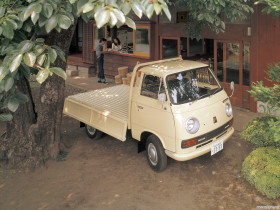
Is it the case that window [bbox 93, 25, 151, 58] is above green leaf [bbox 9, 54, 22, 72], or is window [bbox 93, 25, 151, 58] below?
above

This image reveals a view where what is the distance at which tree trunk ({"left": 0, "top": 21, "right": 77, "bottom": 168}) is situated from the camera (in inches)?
277

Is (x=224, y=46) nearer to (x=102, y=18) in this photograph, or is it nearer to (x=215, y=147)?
(x=215, y=147)

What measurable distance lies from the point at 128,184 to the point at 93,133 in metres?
2.47

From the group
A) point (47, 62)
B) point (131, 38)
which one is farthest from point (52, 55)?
point (131, 38)

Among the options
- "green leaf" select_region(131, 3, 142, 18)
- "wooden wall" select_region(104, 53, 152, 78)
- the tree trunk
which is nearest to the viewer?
"green leaf" select_region(131, 3, 142, 18)

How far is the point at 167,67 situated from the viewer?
673 centimetres

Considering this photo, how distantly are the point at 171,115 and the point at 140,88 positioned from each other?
996 mm

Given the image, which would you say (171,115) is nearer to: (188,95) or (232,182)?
(188,95)

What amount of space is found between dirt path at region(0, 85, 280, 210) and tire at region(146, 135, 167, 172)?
0.46 ft

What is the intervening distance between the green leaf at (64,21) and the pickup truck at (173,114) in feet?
8.54

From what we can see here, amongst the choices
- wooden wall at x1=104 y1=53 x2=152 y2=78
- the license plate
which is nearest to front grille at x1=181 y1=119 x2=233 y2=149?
the license plate

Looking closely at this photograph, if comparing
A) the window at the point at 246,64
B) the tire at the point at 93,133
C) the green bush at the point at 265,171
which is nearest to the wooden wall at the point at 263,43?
the window at the point at 246,64

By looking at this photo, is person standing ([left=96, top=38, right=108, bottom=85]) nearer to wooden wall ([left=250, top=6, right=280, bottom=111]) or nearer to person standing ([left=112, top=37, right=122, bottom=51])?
person standing ([left=112, top=37, right=122, bottom=51])

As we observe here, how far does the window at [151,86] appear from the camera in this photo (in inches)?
251
